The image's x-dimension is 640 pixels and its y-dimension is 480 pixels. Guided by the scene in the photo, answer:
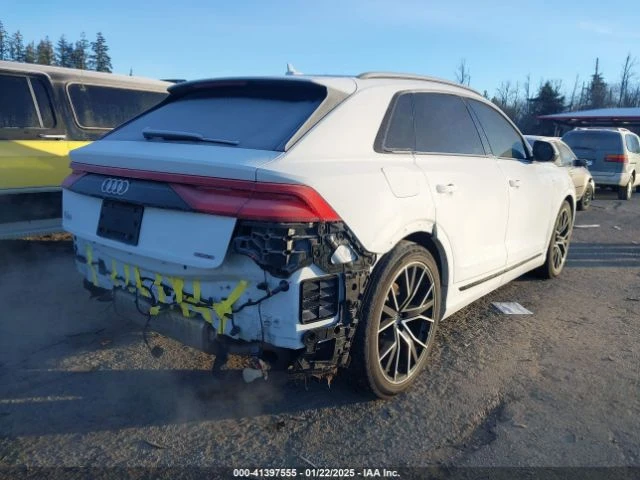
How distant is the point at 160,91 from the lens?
7.35 m

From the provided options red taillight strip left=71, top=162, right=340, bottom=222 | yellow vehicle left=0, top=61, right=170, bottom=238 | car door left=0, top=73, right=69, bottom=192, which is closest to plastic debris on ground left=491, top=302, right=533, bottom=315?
red taillight strip left=71, top=162, right=340, bottom=222

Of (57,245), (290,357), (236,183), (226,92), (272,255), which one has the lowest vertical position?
(57,245)

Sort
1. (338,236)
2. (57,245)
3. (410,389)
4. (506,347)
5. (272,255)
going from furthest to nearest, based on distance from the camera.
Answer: (57,245), (506,347), (410,389), (338,236), (272,255)

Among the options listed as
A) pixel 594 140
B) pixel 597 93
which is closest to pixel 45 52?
pixel 594 140

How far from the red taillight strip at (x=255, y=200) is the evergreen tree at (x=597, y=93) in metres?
73.7

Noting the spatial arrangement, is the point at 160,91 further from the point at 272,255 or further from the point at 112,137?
the point at 272,255

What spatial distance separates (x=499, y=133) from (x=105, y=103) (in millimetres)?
4656

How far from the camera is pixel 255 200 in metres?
2.50

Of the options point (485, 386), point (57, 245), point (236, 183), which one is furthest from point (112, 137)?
point (57, 245)

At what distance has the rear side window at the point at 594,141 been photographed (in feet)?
47.5

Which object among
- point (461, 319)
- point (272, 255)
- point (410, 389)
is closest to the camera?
point (272, 255)

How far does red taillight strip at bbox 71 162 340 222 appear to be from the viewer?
247 cm

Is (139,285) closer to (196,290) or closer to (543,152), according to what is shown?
(196,290)

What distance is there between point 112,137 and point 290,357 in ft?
6.29
